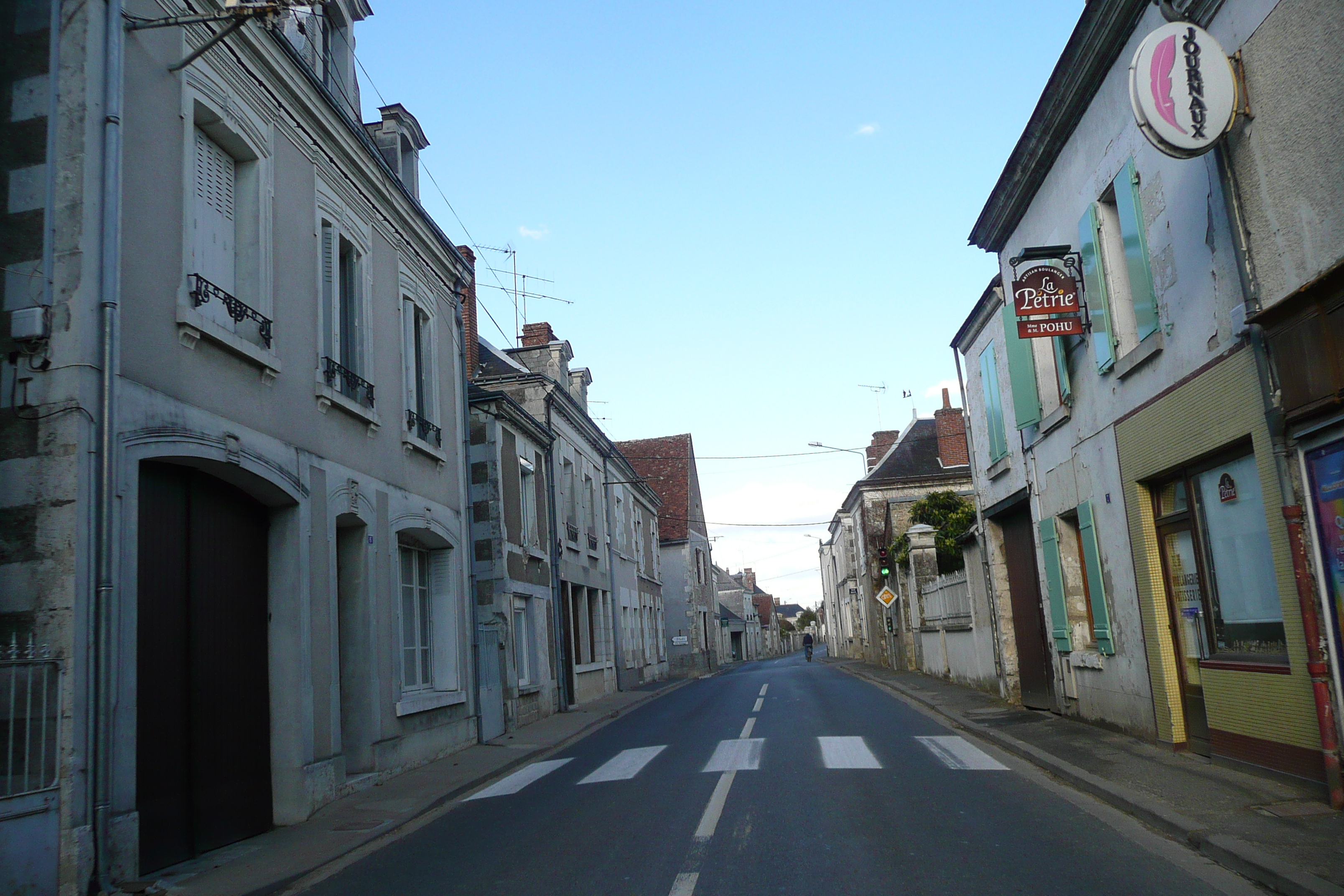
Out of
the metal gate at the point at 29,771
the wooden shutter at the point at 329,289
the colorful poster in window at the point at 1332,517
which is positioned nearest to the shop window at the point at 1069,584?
the colorful poster in window at the point at 1332,517

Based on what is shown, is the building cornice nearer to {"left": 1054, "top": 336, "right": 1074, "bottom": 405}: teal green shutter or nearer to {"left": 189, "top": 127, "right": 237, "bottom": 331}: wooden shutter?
{"left": 1054, "top": 336, "right": 1074, "bottom": 405}: teal green shutter

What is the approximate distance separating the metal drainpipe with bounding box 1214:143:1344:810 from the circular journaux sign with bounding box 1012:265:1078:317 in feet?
10.1

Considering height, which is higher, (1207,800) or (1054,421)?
(1054,421)

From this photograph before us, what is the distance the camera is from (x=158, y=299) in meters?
7.55

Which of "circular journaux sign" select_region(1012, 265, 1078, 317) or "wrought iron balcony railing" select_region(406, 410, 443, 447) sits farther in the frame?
"wrought iron balcony railing" select_region(406, 410, 443, 447)

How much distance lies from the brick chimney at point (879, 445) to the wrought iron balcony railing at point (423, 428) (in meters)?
29.8

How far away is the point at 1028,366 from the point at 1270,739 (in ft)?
20.3

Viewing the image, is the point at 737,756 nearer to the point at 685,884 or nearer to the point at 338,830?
the point at 338,830

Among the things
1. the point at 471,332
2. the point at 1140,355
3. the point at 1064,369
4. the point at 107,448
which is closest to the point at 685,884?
the point at 107,448

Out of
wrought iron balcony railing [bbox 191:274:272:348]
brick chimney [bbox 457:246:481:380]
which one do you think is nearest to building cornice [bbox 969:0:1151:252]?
wrought iron balcony railing [bbox 191:274:272:348]

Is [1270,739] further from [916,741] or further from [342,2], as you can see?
[342,2]

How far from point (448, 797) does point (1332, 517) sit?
767 centimetres

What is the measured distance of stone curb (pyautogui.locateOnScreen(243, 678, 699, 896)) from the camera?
21.5 feet

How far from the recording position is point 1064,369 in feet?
38.2
